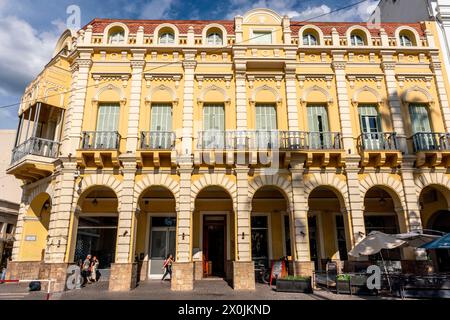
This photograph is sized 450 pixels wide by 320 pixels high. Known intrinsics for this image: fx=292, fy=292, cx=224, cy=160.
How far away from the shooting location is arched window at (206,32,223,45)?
54.7 feet

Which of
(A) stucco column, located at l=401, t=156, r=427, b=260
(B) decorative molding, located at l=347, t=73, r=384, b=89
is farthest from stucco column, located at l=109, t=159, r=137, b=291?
(A) stucco column, located at l=401, t=156, r=427, b=260

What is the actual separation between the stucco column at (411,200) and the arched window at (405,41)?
714 cm

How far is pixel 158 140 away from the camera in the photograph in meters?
14.8

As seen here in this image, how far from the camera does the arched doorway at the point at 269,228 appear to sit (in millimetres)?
16625

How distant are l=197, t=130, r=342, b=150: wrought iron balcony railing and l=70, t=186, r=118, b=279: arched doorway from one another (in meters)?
6.52

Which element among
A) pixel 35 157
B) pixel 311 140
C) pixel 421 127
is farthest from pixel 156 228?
pixel 421 127

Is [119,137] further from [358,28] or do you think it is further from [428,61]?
[428,61]

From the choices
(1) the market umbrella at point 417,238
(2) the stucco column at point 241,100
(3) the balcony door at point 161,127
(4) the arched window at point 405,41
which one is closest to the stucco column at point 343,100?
(4) the arched window at point 405,41

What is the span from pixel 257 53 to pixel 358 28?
6270mm

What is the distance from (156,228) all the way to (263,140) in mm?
8053

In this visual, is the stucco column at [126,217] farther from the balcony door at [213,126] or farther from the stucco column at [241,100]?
the stucco column at [241,100]

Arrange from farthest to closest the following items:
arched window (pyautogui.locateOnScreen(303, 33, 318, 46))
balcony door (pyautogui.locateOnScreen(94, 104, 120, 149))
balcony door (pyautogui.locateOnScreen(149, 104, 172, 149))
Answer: arched window (pyautogui.locateOnScreen(303, 33, 318, 46)), balcony door (pyautogui.locateOnScreen(149, 104, 172, 149)), balcony door (pyautogui.locateOnScreen(94, 104, 120, 149))

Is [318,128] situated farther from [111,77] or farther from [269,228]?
[111,77]

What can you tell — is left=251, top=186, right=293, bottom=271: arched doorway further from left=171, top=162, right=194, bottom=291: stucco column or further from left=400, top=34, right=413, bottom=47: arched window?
left=400, top=34, right=413, bottom=47: arched window
